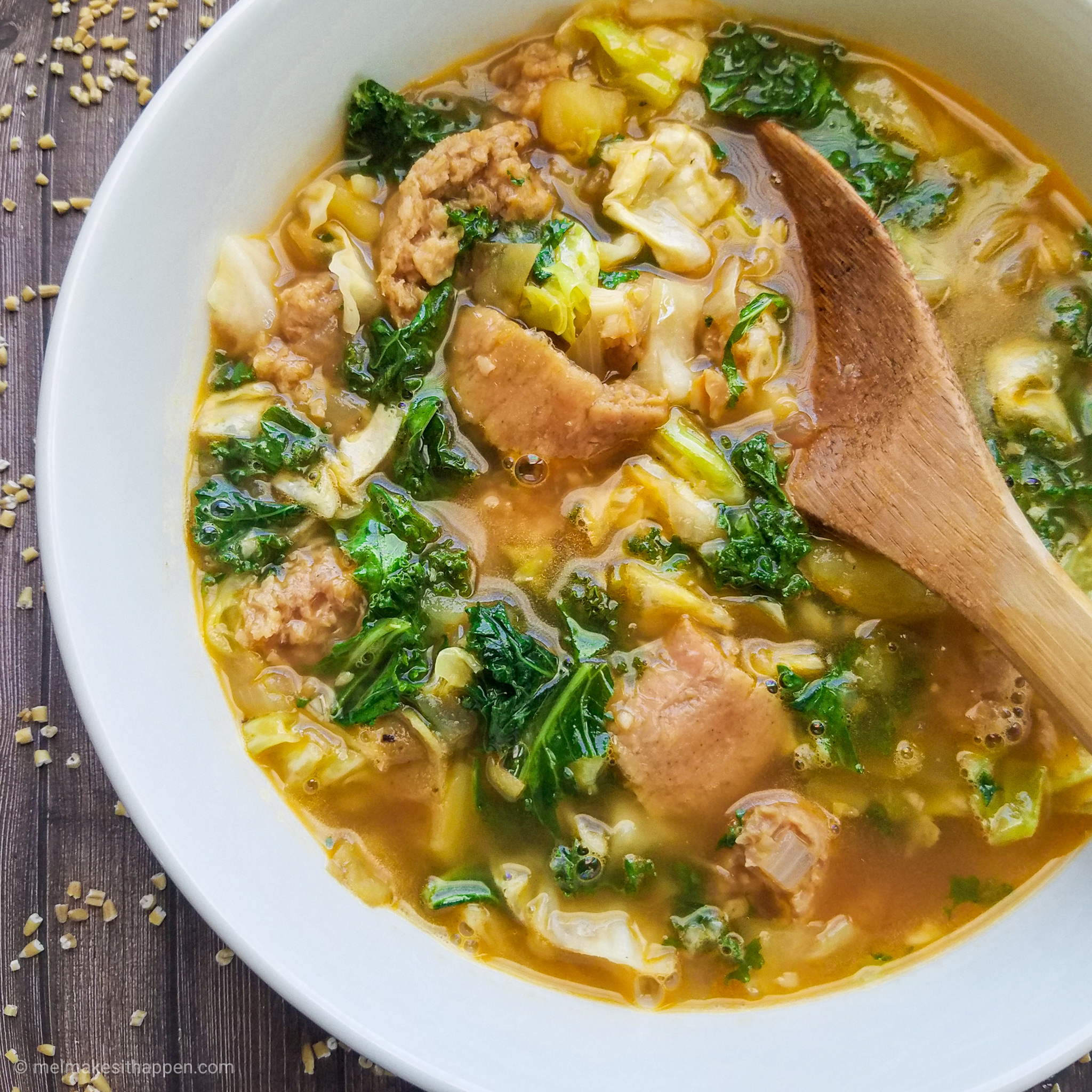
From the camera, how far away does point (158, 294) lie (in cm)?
295

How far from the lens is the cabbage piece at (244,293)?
3.11m

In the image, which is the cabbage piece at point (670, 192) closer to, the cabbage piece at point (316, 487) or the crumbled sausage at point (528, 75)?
the crumbled sausage at point (528, 75)

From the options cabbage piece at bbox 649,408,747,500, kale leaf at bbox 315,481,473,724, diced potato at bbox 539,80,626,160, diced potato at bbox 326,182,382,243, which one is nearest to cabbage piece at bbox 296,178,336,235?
diced potato at bbox 326,182,382,243

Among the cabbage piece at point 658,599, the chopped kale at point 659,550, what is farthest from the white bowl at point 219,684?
the chopped kale at point 659,550

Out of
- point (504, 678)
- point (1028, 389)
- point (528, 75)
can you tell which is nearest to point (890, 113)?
point (1028, 389)

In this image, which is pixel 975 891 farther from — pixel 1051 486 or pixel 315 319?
pixel 315 319

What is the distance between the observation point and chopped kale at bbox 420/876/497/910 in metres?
3.14

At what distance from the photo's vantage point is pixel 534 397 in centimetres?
314

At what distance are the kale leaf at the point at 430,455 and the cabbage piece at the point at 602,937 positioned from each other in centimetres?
139

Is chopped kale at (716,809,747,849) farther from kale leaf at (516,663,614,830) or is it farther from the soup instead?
kale leaf at (516,663,614,830)

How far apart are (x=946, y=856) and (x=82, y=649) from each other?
2.77m

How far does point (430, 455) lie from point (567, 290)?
0.70 metres

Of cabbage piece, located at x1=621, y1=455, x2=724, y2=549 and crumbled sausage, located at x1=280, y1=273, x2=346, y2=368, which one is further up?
cabbage piece, located at x1=621, y1=455, x2=724, y2=549

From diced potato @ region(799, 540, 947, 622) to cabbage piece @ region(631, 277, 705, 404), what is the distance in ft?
2.35
